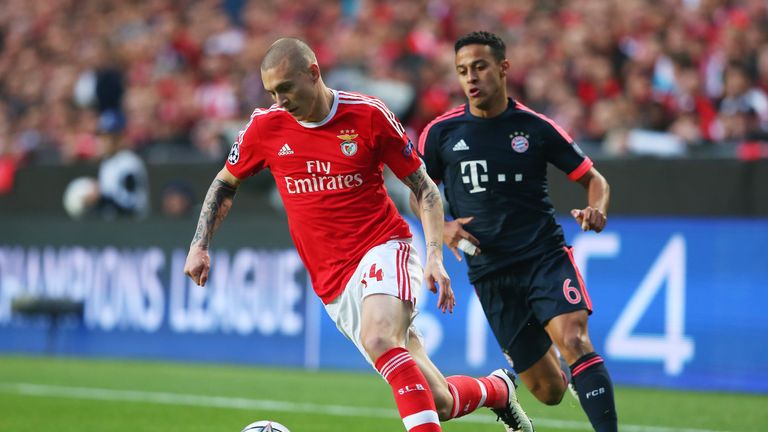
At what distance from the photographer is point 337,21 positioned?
57.4 ft

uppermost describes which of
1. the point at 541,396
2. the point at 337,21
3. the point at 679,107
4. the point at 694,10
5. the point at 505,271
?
the point at 337,21

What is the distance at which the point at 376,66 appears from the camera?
14273 millimetres

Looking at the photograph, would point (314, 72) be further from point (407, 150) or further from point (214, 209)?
point (214, 209)

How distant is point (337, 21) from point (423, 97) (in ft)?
14.0

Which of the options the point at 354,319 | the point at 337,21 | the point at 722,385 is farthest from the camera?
the point at 337,21

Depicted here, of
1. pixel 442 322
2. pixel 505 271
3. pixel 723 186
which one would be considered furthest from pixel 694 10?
pixel 505 271

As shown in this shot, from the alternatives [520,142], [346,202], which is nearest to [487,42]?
[520,142]

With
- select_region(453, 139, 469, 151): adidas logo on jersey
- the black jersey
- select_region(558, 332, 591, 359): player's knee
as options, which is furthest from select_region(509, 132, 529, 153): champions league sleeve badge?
select_region(558, 332, 591, 359): player's knee

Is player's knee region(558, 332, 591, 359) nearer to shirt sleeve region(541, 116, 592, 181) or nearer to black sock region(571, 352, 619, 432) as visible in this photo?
black sock region(571, 352, 619, 432)

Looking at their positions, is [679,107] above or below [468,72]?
above

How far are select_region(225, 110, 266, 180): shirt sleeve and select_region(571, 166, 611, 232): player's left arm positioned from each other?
1.73 metres

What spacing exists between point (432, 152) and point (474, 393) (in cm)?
→ 156

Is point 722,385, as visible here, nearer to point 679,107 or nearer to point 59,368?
point 679,107

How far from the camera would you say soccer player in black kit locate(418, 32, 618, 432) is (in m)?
7.11
